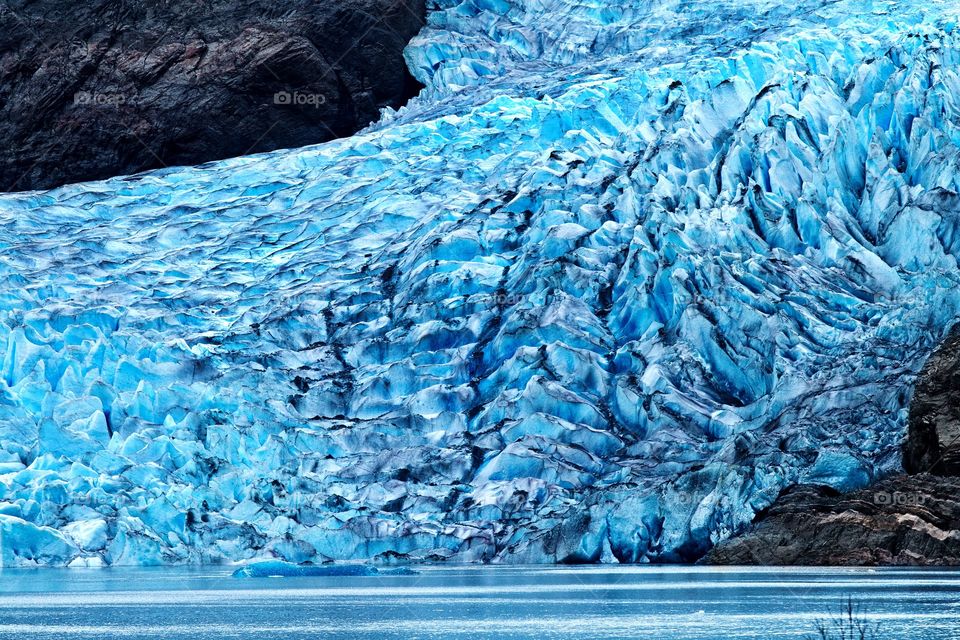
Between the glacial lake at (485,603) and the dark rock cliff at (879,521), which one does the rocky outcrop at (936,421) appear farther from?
the glacial lake at (485,603)

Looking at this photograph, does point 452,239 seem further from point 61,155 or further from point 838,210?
point 61,155

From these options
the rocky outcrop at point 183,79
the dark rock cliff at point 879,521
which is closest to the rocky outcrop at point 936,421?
the dark rock cliff at point 879,521

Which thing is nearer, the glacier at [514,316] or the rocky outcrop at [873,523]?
the rocky outcrop at [873,523]

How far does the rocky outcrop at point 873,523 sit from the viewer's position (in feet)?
57.3

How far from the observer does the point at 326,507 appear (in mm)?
19219

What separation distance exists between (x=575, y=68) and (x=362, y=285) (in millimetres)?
7559

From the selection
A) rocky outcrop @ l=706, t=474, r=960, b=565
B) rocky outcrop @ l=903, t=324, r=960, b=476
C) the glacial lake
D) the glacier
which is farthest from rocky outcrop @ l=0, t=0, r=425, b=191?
rocky outcrop @ l=706, t=474, r=960, b=565

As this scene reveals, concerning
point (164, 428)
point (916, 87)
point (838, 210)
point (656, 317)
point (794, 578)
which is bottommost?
point (794, 578)

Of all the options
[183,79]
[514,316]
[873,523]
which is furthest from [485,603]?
[183,79]

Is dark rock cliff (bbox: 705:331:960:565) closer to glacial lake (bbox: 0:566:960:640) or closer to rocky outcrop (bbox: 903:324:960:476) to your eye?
rocky outcrop (bbox: 903:324:960:476)

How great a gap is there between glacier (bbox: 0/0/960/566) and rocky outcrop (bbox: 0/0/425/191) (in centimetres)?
300

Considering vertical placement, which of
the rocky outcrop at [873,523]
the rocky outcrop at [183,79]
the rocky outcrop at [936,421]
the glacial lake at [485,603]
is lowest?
the glacial lake at [485,603]

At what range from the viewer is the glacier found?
61.9 feet

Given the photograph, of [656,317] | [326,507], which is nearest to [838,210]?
[656,317]
